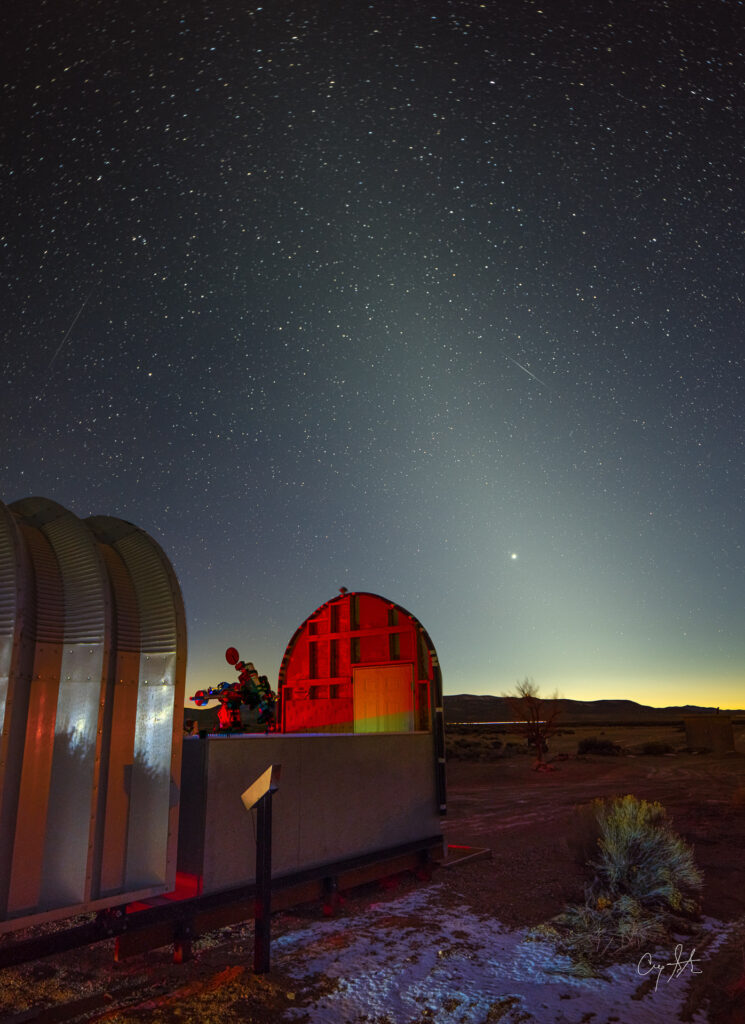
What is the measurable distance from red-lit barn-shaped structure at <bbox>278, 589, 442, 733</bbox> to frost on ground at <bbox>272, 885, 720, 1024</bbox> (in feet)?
10.7

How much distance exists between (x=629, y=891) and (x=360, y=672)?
4.74m

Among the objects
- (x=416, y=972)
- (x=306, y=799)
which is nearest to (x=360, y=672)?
(x=306, y=799)

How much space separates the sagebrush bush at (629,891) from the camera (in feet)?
18.5

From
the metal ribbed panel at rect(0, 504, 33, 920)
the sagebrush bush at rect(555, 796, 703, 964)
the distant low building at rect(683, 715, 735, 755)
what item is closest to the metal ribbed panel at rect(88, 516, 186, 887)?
the metal ribbed panel at rect(0, 504, 33, 920)

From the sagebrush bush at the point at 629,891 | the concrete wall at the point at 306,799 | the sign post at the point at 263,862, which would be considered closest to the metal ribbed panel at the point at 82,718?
the sign post at the point at 263,862

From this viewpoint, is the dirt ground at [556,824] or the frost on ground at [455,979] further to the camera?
the dirt ground at [556,824]

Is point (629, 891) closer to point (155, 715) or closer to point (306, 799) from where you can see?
point (306, 799)

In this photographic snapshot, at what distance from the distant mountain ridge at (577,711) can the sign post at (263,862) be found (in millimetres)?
96580

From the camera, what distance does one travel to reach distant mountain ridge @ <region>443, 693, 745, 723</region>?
105769mm

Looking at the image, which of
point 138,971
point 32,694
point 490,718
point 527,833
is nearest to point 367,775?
point 138,971

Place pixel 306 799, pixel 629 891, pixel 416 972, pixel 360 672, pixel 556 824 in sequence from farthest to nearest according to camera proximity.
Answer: pixel 556 824
pixel 360 672
pixel 629 891
pixel 306 799
pixel 416 972

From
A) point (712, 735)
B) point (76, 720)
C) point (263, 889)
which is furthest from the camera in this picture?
point (712, 735)

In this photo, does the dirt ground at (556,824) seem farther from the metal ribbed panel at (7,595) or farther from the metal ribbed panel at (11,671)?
the metal ribbed panel at (7,595)

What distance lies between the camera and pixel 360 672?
10281mm
